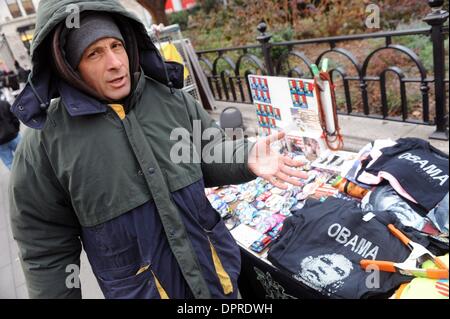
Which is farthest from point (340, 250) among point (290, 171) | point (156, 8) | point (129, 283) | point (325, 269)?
point (156, 8)

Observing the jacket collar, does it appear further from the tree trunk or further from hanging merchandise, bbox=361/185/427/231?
the tree trunk

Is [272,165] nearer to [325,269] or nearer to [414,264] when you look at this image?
[325,269]

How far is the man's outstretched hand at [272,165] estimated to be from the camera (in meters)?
1.37

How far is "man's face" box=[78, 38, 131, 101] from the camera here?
50.0 inches

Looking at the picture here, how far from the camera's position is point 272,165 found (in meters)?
1.40

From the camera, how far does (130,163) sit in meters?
1.31

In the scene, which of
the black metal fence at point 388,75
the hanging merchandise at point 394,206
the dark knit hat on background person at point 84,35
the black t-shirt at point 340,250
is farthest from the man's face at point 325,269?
the black metal fence at point 388,75

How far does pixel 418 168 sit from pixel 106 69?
5.38 feet

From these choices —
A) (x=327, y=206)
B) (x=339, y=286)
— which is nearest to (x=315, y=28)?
(x=327, y=206)

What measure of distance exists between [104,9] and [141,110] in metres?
0.39

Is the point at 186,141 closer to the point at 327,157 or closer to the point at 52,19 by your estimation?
the point at 52,19

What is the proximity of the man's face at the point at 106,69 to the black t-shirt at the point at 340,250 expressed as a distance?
1.14m

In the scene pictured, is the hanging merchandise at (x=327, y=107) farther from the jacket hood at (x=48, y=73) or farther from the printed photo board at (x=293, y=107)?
the jacket hood at (x=48, y=73)

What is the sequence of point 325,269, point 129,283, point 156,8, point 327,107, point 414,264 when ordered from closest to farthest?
point 129,283 < point 414,264 < point 325,269 < point 327,107 < point 156,8
